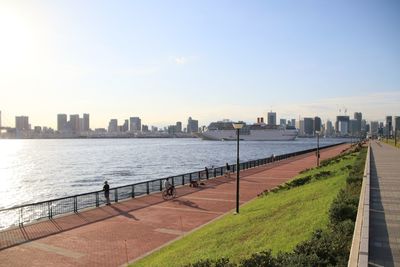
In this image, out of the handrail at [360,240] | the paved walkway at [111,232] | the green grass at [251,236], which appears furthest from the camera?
the paved walkway at [111,232]

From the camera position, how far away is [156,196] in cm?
2438

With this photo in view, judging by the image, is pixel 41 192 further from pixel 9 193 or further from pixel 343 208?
pixel 343 208

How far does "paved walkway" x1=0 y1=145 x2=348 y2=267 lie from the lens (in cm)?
1235

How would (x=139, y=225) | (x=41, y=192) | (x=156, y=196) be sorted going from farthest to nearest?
1. (x=41, y=192)
2. (x=156, y=196)
3. (x=139, y=225)

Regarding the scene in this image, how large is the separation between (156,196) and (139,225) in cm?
796

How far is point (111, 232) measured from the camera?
15305mm

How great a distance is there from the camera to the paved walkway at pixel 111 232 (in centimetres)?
1235

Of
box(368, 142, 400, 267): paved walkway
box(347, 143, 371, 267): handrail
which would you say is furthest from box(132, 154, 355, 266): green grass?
box(368, 142, 400, 267): paved walkway

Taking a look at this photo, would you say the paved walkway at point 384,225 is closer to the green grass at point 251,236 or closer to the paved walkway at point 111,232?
the green grass at point 251,236

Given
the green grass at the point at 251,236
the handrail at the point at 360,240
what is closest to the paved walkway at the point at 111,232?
the green grass at the point at 251,236

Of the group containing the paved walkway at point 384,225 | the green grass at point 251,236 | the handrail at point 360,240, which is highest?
the handrail at point 360,240

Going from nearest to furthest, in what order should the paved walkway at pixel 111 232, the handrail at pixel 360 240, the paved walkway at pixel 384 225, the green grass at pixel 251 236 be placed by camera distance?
the handrail at pixel 360 240 → the paved walkway at pixel 384 225 → the green grass at pixel 251 236 → the paved walkway at pixel 111 232

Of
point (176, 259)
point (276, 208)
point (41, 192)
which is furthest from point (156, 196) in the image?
point (41, 192)

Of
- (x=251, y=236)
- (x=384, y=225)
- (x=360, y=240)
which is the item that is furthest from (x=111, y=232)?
(x=360, y=240)
